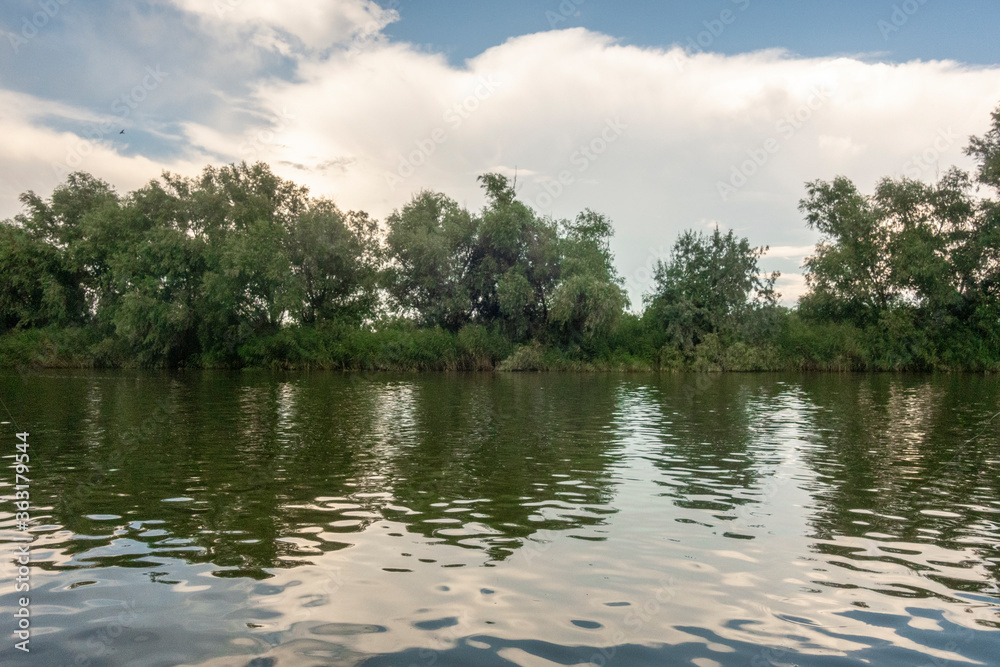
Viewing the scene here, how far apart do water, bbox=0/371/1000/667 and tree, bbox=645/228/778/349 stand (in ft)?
156

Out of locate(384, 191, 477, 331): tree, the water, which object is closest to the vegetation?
locate(384, 191, 477, 331): tree

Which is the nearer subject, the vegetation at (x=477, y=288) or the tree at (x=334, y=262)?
the vegetation at (x=477, y=288)

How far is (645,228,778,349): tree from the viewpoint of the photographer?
65.6m

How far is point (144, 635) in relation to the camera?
19.4 feet

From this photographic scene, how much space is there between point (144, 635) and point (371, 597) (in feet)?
6.21

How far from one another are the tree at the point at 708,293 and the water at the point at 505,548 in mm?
47570

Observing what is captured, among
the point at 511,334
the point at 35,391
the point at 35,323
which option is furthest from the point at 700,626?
the point at 35,323

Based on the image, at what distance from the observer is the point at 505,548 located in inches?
331

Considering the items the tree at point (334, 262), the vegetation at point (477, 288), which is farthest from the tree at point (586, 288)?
the tree at point (334, 262)

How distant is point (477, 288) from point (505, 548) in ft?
189

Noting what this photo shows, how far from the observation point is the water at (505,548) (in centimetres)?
584

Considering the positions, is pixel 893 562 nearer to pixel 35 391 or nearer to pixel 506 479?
pixel 506 479

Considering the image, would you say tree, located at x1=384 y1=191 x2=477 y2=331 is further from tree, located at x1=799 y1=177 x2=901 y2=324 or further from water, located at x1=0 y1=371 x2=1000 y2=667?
water, located at x1=0 y1=371 x2=1000 y2=667

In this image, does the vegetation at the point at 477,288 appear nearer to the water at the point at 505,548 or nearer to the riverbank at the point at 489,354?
the riverbank at the point at 489,354
